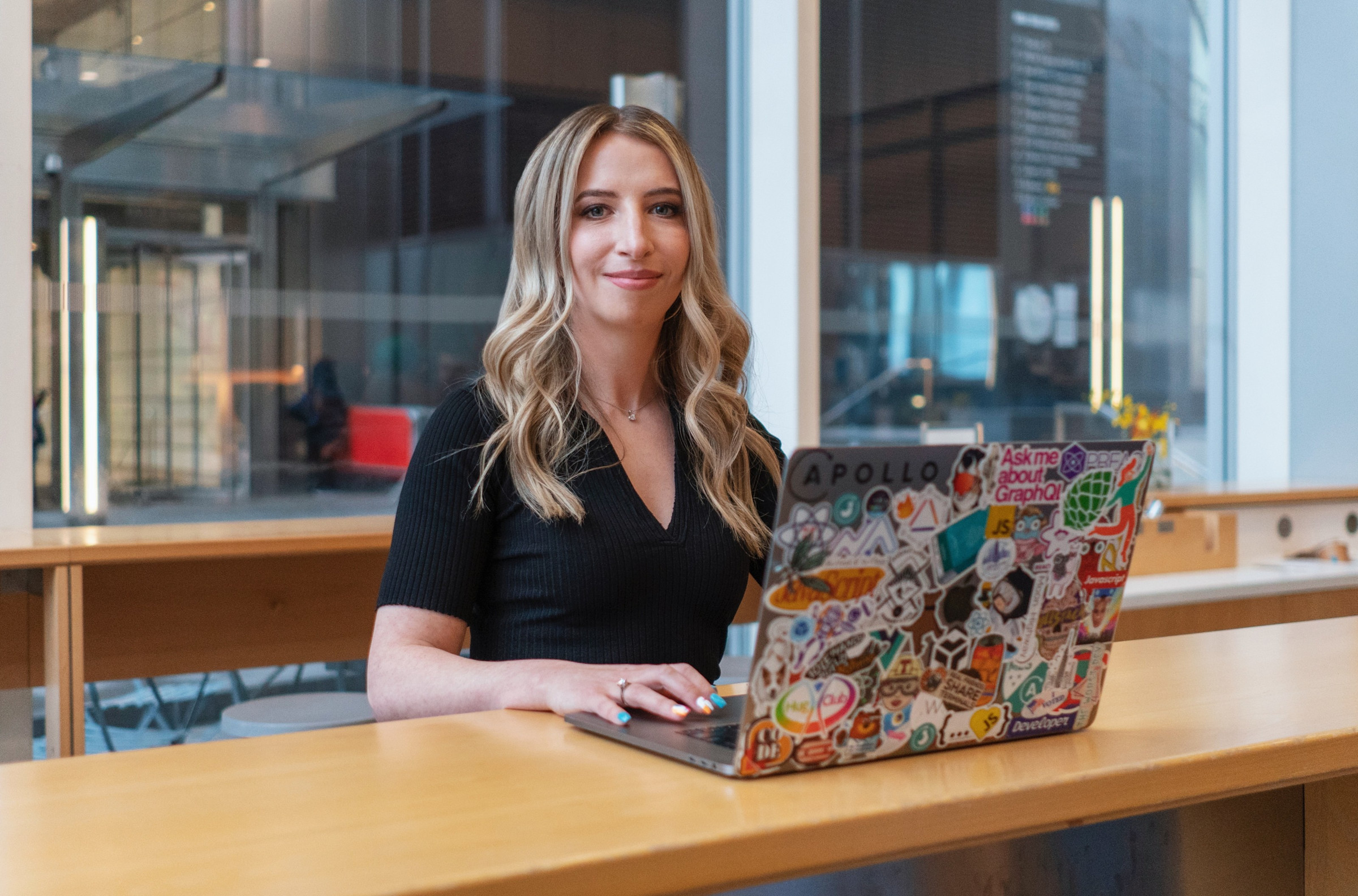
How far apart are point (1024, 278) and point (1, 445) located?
3137mm

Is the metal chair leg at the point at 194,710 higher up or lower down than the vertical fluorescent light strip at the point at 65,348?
lower down

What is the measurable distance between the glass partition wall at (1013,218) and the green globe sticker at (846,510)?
315 cm

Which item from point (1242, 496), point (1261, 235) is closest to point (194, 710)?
point (1242, 496)

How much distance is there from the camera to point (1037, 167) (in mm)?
4328

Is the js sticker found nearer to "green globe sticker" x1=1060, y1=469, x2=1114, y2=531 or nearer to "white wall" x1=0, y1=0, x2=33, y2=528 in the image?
"green globe sticker" x1=1060, y1=469, x2=1114, y2=531

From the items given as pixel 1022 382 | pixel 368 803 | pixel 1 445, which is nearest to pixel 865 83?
pixel 1022 382

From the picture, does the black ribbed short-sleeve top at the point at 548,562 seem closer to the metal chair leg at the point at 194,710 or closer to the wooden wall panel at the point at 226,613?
the wooden wall panel at the point at 226,613

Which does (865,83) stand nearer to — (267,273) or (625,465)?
(267,273)

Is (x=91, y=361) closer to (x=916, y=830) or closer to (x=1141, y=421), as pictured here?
(x=916, y=830)

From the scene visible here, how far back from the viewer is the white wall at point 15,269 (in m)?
2.63

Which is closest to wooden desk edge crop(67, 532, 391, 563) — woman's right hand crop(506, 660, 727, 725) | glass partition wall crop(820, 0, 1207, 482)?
woman's right hand crop(506, 660, 727, 725)

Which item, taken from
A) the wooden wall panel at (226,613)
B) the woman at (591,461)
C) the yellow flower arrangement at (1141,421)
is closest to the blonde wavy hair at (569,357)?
the woman at (591,461)

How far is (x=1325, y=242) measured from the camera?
4.41m

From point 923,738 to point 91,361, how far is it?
2.56m
